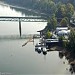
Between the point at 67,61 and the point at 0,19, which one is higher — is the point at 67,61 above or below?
below

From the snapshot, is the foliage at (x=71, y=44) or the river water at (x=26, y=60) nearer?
the river water at (x=26, y=60)

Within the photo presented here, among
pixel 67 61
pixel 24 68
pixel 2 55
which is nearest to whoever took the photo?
pixel 24 68

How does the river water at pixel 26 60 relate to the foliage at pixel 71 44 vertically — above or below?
below

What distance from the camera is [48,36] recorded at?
21.2 meters

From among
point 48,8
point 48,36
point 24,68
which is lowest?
point 24,68

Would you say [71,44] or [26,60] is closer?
[26,60]

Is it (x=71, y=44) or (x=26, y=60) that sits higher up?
(x=71, y=44)

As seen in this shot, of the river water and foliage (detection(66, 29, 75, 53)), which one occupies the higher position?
foliage (detection(66, 29, 75, 53))

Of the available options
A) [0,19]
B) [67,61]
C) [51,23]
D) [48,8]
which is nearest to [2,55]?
[67,61]

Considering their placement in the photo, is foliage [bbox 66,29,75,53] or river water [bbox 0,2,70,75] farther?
foliage [bbox 66,29,75,53]

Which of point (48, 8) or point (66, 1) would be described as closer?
point (48, 8)

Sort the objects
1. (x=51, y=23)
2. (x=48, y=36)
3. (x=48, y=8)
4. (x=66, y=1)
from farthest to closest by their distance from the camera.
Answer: (x=66, y=1), (x=48, y=8), (x=51, y=23), (x=48, y=36)

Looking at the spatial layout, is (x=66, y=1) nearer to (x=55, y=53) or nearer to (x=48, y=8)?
(x=48, y=8)

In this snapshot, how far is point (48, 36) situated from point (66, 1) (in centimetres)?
1706
